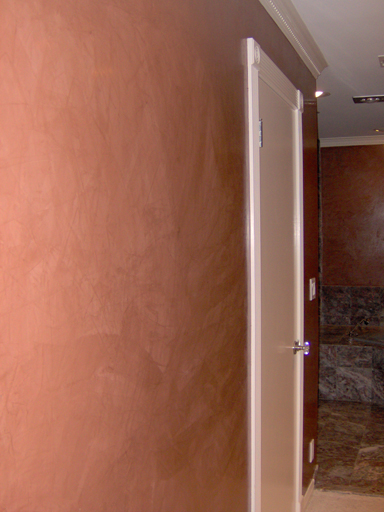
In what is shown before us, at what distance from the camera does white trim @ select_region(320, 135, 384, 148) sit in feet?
18.7

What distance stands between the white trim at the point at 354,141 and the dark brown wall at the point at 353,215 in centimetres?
5

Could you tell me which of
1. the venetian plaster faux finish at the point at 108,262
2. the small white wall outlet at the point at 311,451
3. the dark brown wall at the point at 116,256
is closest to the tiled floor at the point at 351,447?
the small white wall outlet at the point at 311,451

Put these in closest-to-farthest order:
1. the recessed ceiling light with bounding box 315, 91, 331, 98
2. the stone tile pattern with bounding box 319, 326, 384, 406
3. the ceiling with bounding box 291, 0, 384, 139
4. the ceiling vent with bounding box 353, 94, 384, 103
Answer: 1. the ceiling with bounding box 291, 0, 384, 139
2. the recessed ceiling light with bounding box 315, 91, 331, 98
3. the ceiling vent with bounding box 353, 94, 384, 103
4. the stone tile pattern with bounding box 319, 326, 384, 406

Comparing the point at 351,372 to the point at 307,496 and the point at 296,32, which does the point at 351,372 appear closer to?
the point at 307,496

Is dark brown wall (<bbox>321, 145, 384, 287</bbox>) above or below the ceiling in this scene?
below

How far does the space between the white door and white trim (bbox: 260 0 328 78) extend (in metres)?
0.25

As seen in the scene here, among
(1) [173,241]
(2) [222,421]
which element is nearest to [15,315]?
(1) [173,241]

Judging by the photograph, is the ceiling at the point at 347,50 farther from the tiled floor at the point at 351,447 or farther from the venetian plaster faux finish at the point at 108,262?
the tiled floor at the point at 351,447

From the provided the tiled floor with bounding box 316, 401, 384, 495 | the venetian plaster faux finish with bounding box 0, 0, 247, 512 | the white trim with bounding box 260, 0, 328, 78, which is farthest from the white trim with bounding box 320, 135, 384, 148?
the venetian plaster faux finish with bounding box 0, 0, 247, 512

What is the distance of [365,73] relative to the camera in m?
3.36

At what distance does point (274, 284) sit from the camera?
2.31m

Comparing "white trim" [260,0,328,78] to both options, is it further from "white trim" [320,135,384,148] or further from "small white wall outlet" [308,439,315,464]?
"white trim" [320,135,384,148]

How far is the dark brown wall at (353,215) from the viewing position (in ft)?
18.9

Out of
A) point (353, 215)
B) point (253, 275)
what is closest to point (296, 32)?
point (253, 275)
